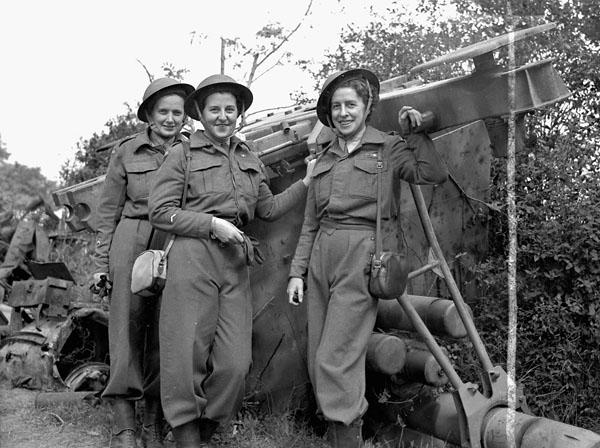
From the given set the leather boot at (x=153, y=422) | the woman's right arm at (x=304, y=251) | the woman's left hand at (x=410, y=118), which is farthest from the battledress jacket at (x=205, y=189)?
the leather boot at (x=153, y=422)

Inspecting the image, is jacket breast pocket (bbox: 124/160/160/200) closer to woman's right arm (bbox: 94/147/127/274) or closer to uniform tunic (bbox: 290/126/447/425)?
woman's right arm (bbox: 94/147/127/274)

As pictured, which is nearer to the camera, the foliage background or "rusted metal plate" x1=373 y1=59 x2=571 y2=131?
"rusted metal plate" x1=373 y1=59 x2=571 y2=131

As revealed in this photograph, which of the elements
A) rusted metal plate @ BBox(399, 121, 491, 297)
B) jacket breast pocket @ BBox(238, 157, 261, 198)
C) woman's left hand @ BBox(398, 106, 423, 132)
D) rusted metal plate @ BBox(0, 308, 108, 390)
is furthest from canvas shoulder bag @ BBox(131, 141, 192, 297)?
rusted metal plate @ BBox(0, 308, 108, 390)

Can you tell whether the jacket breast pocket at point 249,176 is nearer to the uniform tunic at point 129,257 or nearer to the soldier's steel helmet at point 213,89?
the soldier's steel helmet at point 213,89

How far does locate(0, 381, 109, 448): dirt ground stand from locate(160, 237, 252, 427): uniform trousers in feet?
3.99

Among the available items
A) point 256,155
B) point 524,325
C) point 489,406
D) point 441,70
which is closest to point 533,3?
point 441,70

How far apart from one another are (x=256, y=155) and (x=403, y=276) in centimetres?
126

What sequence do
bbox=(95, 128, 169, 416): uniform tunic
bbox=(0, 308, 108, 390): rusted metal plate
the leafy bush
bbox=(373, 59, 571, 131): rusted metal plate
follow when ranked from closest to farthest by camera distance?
bbox=(373, 59, 571, 131): rusted metal plate → bbox=(95, 128, 169, 416): uniform tunic → the leafy bush → bbox=(0, 308, 108, 390): rusted metal plate

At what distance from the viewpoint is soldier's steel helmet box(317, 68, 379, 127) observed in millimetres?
4363

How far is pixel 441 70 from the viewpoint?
7234mm

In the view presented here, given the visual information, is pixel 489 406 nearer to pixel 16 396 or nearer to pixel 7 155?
pixel 16 396

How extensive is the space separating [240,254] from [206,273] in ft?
0.83

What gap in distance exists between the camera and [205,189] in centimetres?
434

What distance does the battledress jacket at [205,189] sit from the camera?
4227 millimetres
